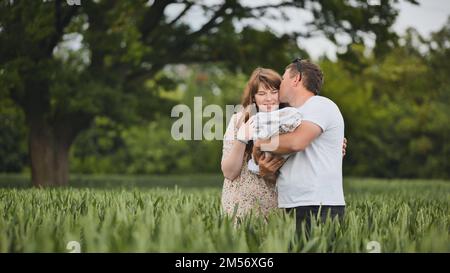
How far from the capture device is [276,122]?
365 centimetres

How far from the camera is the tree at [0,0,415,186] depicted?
9.59 m

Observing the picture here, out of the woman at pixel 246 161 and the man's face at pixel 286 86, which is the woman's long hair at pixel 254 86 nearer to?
the woman at pixel 246 161

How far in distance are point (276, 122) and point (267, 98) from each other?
0.38 metres

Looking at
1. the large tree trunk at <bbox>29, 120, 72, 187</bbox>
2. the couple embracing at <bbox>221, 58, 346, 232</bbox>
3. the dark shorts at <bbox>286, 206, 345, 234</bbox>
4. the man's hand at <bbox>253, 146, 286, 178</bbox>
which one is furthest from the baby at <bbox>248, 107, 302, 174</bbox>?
the large tree trunk at <bbox>29, 120, 72, 187</bbox>

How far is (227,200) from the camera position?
4.12 metres

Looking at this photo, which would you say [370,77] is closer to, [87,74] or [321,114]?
[87,74]

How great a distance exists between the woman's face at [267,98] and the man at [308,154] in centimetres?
10

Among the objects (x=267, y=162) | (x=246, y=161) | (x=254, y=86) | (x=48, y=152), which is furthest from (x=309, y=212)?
(x=48, y=152)

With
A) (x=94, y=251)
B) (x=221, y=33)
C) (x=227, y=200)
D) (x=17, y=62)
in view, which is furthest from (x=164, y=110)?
(x=94, y=251)

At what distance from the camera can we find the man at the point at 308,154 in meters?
3.64

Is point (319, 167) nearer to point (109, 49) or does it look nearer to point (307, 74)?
point (307, 74)

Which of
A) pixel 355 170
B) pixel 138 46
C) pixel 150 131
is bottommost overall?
pixel 355 170

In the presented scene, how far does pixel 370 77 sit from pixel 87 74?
1843cm
